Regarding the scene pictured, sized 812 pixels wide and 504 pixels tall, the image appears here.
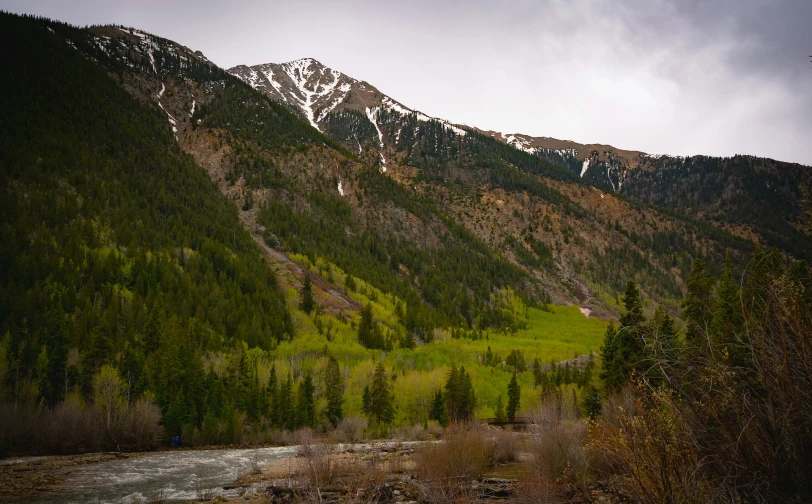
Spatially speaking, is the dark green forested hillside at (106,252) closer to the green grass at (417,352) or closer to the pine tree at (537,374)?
the green grass at (417,352)

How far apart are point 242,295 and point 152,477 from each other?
69.9 m

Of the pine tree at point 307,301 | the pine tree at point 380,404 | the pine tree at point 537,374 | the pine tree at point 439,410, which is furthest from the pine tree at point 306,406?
the pine tree at point 307,301

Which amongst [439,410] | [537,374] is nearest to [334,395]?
[439,410]

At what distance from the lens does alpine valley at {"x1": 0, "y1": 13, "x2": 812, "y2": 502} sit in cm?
4956

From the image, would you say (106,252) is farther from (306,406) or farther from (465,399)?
(465,399)

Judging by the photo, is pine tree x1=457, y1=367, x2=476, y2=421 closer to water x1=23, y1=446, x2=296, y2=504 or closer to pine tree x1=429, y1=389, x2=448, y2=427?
pine tree x1=429, y1=389, x2=448, y2=427

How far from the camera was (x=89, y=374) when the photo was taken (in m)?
56.0

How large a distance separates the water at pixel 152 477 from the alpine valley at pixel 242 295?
1231 centimetres

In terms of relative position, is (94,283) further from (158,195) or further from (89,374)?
(158,195)

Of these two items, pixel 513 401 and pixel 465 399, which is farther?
pixel 513 401

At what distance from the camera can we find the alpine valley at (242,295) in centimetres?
4956

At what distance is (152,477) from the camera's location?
97.2 feet

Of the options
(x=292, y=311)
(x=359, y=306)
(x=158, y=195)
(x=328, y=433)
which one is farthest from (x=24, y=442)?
(x=158, y=195)

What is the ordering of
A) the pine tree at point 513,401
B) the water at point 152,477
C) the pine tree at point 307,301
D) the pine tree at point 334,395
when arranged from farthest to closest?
the pine tree at point 307,301 < the pine tree at point 513,401 < the pine tree at point 334,395 < the water at point 152,477
